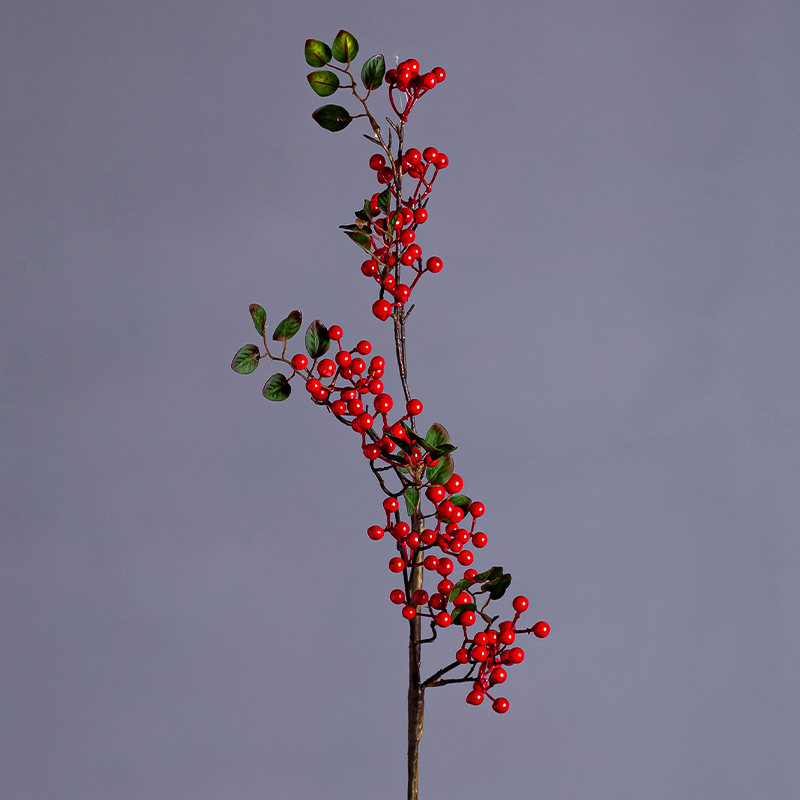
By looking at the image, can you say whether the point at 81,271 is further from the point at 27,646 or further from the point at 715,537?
the point at 715,537

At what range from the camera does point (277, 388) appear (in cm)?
95

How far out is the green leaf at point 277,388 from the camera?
95 cm

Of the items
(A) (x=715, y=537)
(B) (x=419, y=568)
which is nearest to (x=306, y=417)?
(A) (x=715, y=537)

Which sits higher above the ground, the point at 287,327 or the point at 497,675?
the point at 287,327

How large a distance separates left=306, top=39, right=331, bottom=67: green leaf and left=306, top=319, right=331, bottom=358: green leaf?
24cm

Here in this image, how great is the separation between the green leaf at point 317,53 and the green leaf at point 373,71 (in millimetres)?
37

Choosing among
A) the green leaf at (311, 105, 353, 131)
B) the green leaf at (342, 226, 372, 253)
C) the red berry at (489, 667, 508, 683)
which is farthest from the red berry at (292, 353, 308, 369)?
the red berry at (489, 667, 508, 683)

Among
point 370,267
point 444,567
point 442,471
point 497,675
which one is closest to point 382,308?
point 370,267

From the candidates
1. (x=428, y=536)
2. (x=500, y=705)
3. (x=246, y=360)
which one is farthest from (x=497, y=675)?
(x=246, y=360)

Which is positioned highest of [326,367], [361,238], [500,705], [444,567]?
[361,238]

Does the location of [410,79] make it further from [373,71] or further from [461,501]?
[461,501]

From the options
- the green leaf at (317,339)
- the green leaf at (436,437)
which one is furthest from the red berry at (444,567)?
the green leaf at (317,339)

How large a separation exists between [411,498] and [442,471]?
40 millimetres

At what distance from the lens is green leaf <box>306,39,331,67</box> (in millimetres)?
919
